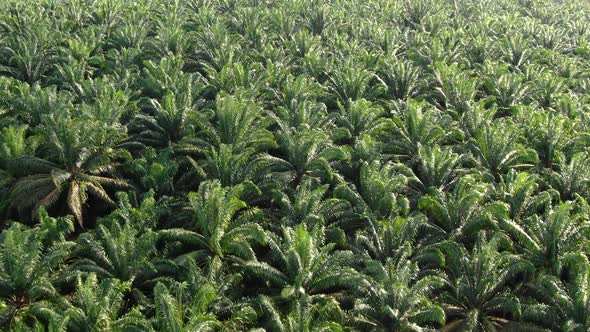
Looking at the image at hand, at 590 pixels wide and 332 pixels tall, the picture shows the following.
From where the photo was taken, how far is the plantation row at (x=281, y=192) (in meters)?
20.0

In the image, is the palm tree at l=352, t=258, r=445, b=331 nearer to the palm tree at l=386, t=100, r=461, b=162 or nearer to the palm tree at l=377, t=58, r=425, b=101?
the palm tree at l=386, t=100, r=461, b=162

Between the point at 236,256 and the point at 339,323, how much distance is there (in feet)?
16.5

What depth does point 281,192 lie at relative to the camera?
84.8 ft

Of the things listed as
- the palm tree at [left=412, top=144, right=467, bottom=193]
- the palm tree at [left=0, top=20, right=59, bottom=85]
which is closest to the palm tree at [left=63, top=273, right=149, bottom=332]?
the palm tree at [left=412, top=144, right=467, bottom=193]

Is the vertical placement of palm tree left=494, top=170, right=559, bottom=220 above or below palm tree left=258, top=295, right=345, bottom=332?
above

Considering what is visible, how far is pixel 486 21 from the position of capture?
57312 millimetres

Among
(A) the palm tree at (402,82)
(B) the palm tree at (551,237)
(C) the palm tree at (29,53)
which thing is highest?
(C) the palm tree at (29,53)

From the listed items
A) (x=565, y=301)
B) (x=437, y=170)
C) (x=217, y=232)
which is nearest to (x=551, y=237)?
(x=565, y=301)

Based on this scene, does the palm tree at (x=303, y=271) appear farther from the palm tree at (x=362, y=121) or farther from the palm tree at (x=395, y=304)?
the palm tree at (x=362, y=121)

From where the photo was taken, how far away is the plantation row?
1997 centimetres

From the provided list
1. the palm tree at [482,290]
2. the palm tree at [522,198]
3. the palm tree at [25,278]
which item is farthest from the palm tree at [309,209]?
the palm tree at [25,278]

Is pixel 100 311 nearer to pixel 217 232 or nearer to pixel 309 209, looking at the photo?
pixel 217 232

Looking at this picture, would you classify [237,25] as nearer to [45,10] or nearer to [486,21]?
[45,10]

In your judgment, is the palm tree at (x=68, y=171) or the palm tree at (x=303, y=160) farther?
the palm tree at (x=303, y=160)
